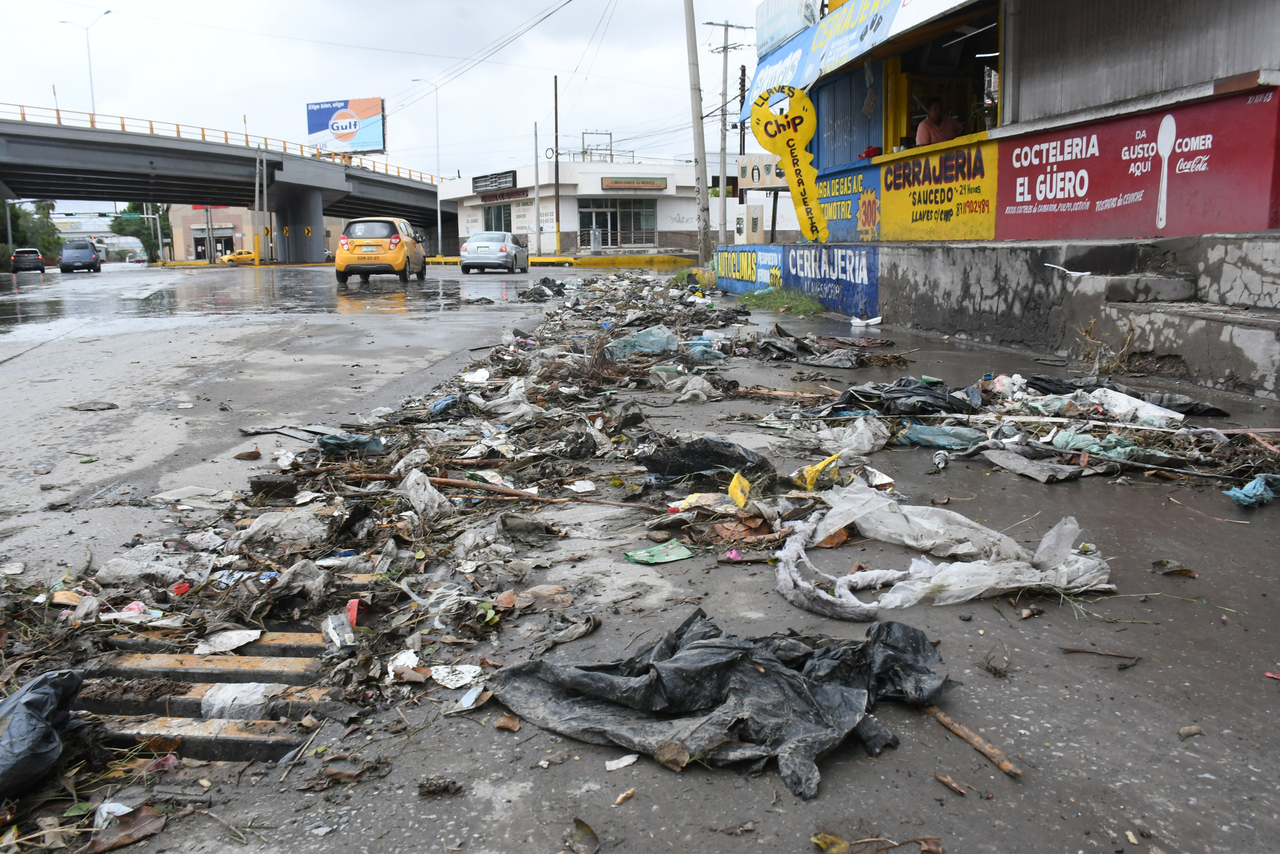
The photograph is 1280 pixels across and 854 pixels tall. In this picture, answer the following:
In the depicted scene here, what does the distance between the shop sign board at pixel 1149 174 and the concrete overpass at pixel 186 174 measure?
163ft

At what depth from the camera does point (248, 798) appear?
7.05 ft

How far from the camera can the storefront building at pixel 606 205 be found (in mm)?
56844

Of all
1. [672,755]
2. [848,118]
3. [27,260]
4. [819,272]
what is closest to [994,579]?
[672,755]

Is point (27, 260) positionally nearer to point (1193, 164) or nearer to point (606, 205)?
point (606, 205)

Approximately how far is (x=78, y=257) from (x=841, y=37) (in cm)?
4247

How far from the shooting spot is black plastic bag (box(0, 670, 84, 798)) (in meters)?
2.12

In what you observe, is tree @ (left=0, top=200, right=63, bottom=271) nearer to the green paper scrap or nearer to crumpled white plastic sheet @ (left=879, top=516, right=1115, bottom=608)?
the green paper scrap

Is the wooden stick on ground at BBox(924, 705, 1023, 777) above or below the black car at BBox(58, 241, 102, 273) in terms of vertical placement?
below

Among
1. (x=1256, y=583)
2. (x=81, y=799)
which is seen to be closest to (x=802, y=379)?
(x=1256, y=583)

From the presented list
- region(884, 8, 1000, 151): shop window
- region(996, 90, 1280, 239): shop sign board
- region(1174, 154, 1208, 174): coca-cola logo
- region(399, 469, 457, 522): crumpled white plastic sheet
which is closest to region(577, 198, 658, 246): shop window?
region(884, 8, 1000, 151): shop window

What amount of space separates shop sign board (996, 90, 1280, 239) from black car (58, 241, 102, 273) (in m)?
45.1

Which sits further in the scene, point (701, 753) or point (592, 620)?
point (592, 620)

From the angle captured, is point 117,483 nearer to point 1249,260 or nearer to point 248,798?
point 248,798

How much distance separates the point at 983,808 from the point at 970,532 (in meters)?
1.76
